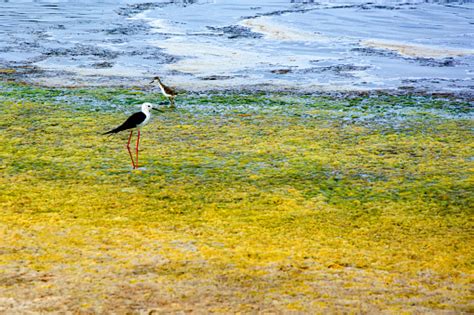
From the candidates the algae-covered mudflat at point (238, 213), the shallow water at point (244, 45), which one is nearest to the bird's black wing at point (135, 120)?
the algae-covered mudflat at point (238, 213)

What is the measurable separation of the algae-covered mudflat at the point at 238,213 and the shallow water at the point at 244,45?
3.83m

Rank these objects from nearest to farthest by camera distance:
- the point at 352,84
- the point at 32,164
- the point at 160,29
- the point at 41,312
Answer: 1. the point at 41,312
2. the point at 32,164
3. the point at 352,84
4. the point at 160,29

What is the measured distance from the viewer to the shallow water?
14789mm

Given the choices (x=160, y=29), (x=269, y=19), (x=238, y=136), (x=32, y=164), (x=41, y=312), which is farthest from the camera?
(x=269, y=19)

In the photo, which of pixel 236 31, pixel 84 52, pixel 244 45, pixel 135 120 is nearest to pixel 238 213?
pixel 135 120

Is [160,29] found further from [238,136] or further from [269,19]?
[238,136]

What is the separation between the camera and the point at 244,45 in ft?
65.0

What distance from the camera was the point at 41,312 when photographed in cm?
457

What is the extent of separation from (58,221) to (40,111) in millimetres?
5107

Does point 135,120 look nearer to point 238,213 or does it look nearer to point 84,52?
point 238,213

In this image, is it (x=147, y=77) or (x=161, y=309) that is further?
(x=147, y=77)

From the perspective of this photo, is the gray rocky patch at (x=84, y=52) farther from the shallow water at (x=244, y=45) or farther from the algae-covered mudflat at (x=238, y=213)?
the algae-covered mudflat at (x=238, y=213)

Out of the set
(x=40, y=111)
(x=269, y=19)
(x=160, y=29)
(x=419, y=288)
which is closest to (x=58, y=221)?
(x=419, y=288)

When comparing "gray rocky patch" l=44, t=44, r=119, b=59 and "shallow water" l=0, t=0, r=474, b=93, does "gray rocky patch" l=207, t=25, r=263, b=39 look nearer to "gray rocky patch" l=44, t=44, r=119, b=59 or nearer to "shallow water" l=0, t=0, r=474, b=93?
"shallow water" l=0, t=0, r=474, b=93
